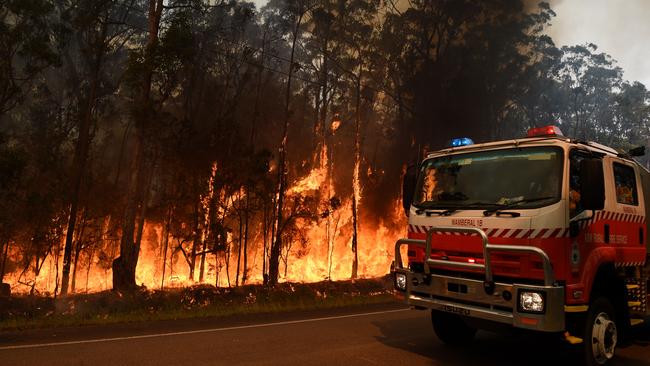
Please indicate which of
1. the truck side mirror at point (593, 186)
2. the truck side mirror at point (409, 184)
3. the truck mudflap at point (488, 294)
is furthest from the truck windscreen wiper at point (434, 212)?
the truck side mirror at point (593, 186)

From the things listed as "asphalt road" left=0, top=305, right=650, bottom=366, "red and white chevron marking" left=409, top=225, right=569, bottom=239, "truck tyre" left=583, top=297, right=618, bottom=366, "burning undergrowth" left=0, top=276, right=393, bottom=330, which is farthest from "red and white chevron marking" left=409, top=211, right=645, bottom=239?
"burning undergrowth" left=0, top=276, right=393, bottom=330

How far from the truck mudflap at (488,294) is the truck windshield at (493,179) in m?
0.49

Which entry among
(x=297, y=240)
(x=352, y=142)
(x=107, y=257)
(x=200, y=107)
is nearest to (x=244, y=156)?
(x=200, y=107)

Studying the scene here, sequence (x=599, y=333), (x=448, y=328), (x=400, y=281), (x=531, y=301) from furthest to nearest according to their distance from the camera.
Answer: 1. (x=448, y=328)
2. (x=400, y=281)
3. (x=599, y=333)
4. (x=531, y=301)

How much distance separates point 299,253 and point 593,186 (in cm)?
2988

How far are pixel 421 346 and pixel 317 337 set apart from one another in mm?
1551

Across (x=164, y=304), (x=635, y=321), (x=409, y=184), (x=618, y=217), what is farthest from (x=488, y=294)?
(x=164, y=304)

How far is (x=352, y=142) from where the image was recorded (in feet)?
127

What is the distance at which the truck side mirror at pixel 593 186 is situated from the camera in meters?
4.88

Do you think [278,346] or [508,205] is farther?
[278,346]

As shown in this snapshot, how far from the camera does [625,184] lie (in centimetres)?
621

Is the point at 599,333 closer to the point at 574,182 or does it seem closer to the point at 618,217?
the point at 618,217

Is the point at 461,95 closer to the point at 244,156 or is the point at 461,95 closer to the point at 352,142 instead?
the point at 352,142

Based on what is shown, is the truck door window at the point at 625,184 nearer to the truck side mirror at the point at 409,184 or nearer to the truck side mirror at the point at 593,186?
the truck side mirror at the point at 593,186
